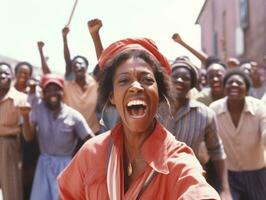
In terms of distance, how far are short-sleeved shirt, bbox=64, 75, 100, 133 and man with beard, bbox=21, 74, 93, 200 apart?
649 mm

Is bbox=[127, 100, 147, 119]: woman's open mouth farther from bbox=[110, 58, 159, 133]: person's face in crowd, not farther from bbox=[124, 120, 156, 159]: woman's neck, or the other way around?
bbox=[124, 120, 156, 159]: woman's neck

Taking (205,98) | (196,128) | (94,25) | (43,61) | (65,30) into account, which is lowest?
(196,128)

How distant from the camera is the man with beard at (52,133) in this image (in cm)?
615

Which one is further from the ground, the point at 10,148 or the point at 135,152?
the point at 135,152

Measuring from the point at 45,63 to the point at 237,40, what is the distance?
12.7m

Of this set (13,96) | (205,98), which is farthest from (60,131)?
(205,98)

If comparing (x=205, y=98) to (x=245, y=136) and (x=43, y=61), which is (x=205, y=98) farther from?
(x=43, y=61)

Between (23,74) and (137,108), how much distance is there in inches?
232

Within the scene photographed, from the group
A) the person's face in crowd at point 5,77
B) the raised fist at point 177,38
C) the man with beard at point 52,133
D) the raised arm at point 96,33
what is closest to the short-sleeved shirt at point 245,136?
the man with beard at point 52,133

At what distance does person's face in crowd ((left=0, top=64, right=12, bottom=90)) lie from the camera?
21.9 feet

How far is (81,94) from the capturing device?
278 inches

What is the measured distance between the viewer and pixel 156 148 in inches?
91.2

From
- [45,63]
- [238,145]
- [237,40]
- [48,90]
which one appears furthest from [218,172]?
[237,40]

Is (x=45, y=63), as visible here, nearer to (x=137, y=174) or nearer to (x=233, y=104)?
(x=233, y=104)
